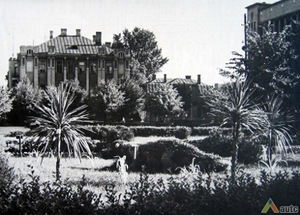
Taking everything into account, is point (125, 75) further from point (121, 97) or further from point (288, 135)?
point (288, 135)

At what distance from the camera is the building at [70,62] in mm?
6191

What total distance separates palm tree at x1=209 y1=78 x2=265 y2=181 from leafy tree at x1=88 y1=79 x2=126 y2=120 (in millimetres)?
1867

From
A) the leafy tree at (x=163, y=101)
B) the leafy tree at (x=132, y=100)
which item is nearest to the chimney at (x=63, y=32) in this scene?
the leafy tree at (x=132, y=100)

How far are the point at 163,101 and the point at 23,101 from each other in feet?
15.3

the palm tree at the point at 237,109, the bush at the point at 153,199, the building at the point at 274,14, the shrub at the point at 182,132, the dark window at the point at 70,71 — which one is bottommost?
the bush at the point at 153,199

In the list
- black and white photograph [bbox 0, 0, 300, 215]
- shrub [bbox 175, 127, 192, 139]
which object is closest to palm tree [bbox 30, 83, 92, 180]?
black and white photograph [bbox 0, 0, 300, 215]

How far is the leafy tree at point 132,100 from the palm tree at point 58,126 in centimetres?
161

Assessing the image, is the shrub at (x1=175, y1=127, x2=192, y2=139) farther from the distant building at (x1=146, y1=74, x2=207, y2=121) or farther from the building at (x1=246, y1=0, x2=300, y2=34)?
the building at (x1=246, y1=0, x2=300, y2=34)

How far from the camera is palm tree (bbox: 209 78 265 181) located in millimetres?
5770

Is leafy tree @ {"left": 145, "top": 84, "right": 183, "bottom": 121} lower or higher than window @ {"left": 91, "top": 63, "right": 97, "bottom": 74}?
lower

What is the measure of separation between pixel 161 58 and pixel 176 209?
2.88 metres

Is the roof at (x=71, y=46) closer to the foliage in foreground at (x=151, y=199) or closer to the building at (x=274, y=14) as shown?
the foliage in foreground at (x=151, y=199)

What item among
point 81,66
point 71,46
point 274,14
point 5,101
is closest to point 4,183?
point 5,101

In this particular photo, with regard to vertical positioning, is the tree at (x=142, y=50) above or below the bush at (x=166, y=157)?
above
